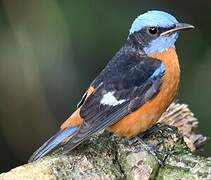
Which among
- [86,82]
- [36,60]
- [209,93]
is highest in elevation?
[36,60]

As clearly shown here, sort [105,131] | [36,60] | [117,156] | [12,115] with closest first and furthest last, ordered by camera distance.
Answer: [117,156] < [105,131] < [36,60] < [12,115]

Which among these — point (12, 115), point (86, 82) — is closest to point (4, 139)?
point (12, 115)

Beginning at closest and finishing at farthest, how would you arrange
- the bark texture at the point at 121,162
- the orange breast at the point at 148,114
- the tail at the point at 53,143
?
the bark texture at the point at 121,162
the tail at the point at 53,143
the orange breast at the point at 148,114

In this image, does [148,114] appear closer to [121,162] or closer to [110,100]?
[110,100]

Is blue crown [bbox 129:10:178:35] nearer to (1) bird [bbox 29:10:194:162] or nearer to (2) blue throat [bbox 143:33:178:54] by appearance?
(1) bird [bbox 29:10:194:162]

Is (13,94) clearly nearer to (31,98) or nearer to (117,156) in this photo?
(31,98)

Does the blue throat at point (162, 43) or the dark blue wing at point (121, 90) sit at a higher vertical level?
the blue throat at point (162, 43)

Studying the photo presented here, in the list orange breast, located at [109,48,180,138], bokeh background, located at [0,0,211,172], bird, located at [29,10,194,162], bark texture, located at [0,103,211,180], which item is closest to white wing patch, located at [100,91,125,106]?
bird, located at [29,10,194,162]

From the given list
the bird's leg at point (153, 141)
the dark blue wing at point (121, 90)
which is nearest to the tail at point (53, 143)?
the dark blue wing at point (121, 90)

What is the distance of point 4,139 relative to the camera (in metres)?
7.62

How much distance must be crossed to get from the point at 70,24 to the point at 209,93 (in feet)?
4.90

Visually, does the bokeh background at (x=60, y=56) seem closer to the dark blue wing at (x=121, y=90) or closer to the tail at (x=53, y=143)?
the dark blue wing at (x=121, y=90)

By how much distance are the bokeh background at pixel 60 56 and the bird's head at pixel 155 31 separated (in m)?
0.87

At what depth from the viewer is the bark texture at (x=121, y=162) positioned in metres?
4.96
